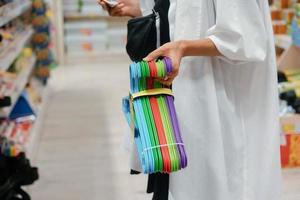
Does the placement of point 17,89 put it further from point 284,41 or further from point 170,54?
point 170,54

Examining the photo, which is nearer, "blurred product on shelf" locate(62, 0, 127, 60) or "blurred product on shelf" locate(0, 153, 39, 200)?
"blurred product on shelf" locate(0, 153, 39, 200)

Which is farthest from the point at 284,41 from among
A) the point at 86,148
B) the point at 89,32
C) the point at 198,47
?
the point at 89,32

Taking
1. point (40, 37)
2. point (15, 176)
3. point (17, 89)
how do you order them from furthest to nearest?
point (40, 37), point (17, 89), point (15, 176)

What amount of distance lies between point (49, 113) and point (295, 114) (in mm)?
1993

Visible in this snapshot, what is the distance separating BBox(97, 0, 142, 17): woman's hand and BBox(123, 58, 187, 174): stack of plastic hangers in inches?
17.1

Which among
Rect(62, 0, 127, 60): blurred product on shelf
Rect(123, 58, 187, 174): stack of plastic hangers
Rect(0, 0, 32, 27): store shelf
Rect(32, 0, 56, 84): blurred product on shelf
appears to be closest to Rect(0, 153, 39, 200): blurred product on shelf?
Rect(0, 0, 32, 27): store shelf

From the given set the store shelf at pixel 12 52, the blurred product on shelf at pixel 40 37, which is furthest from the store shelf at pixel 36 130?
the store shelf at pixel 12 52

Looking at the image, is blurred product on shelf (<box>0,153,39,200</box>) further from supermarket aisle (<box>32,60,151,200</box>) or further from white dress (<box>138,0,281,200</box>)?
white dress (<box>138,0,281,200</box>)

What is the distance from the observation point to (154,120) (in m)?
0.95

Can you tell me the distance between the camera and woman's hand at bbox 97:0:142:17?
1.33 metres

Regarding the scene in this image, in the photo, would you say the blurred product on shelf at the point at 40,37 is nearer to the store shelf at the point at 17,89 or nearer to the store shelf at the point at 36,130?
the store shelf at the point at 36,130

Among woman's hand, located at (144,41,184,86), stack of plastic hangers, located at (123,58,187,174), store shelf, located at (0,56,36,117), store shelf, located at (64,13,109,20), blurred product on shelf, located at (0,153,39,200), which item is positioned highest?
store shelf, located at (64,13,109,20)

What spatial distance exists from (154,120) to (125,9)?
51cm

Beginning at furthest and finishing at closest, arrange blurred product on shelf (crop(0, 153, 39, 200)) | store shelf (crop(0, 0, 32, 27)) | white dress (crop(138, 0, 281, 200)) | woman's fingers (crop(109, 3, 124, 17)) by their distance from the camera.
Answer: store shelf (crop(0, 0, 32, 27)) < blurred product on shelf (crop(0, 153, 39, 200)) < woman's fingers (crop(109, 3, 124, 17)) < white dress (crop(138, 0, 281, 200))
